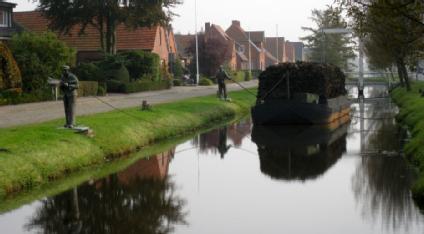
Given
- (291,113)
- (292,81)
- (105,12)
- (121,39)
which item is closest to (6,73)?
(291,113)

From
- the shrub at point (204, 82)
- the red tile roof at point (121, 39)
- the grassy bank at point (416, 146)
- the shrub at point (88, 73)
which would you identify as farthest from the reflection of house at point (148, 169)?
the shrub at point (204, 82)

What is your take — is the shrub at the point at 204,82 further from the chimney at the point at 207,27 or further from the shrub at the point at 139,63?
the chimney at the point at 207,27

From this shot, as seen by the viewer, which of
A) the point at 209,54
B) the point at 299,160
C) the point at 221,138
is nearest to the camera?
the point at 299,160

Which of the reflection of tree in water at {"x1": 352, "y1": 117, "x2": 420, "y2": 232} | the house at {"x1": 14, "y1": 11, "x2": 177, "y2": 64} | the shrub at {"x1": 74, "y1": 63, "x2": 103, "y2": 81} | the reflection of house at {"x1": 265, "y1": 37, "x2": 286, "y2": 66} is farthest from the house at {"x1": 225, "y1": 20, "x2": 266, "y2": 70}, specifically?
the reflection of tree in water at {"x1": 352, "y1": 117, "x2": 420, "y2": 232}

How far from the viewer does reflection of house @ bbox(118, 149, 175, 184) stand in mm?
16378

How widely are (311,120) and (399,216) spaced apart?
57.8ft

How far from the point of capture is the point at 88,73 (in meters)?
44.3

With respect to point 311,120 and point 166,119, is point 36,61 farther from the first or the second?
point 311,120

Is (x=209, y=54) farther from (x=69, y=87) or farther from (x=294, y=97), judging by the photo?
(x=69, y=87)

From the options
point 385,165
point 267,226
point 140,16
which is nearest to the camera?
point 267,226

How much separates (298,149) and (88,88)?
70.0 feet

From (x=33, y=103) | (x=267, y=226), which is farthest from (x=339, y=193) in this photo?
(x=33, y=103)

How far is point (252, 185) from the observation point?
50.2 ft

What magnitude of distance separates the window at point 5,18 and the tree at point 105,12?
2.45m
